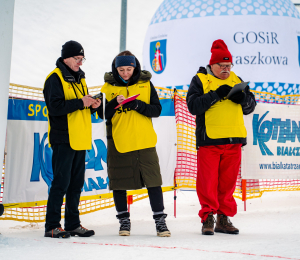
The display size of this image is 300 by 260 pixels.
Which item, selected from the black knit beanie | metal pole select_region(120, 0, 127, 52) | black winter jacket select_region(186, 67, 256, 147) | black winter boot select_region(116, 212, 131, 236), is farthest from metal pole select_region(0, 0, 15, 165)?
metal pole select_region(120, 0, 127, 52)

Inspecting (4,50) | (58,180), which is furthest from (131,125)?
(4,50)

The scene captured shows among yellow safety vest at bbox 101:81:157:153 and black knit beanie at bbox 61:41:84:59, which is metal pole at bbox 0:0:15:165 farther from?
yellow safety vest at bbox 101:81:157:153

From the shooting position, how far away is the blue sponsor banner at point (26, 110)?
10.6 ft

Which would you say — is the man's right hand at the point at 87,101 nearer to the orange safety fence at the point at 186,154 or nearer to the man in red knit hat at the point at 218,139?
the man in red knit hat at the point at 218,139

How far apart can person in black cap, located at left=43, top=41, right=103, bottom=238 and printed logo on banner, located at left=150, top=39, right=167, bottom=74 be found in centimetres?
354

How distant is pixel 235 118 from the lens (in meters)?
3.00

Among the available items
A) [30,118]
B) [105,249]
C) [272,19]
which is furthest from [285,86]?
[105,249]

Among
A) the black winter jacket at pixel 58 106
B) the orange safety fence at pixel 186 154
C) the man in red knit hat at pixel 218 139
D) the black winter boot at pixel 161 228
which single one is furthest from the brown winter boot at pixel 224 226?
the black winter jacket at pixel 58 106

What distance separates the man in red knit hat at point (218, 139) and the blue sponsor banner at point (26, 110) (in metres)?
1.38

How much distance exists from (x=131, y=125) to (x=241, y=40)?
11.9 feet

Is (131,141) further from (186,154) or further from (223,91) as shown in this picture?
(186,154)

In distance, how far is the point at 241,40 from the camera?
5.80m

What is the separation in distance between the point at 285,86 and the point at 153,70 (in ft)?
7.23

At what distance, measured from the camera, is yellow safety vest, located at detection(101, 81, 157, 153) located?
2797mm
